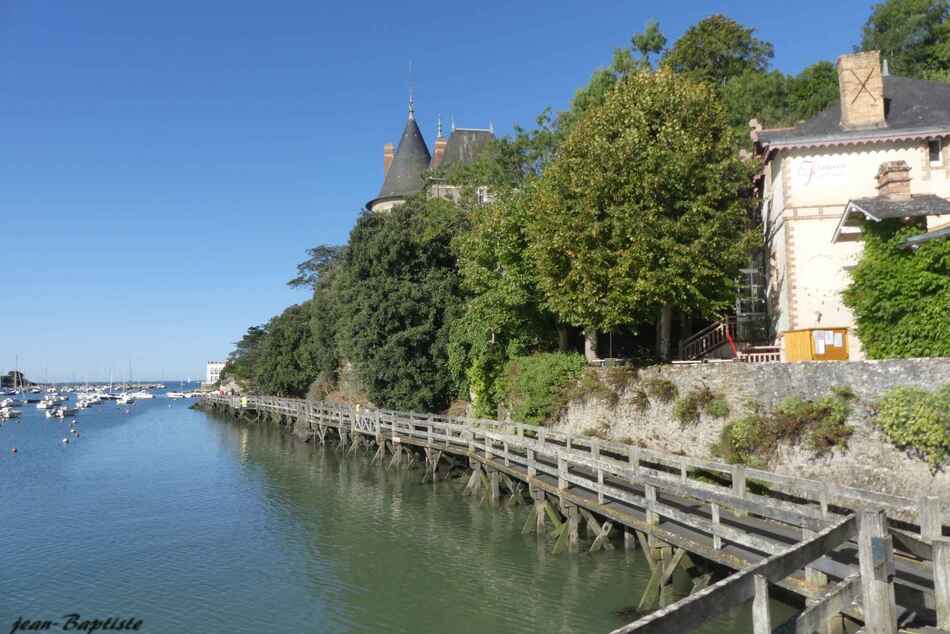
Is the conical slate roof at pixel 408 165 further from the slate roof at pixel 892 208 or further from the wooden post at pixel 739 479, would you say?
the wooden post at pixel 739 479

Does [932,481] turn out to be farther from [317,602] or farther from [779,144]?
[779,144]

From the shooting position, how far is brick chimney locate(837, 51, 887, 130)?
2123cm

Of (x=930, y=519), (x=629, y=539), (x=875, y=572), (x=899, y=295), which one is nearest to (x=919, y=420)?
(x=899, y=295)

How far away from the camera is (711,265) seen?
63.8 ft

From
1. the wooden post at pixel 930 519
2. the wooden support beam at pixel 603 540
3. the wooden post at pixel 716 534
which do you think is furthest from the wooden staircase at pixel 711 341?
the wooden post at pixel 930 519

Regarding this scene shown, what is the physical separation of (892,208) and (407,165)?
149 ft

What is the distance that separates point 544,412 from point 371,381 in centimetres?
1364

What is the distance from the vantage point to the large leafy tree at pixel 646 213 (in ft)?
64.0

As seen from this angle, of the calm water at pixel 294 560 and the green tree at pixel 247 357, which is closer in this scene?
the calm water at pixel 294 560

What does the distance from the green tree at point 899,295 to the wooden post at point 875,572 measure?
11130 mm

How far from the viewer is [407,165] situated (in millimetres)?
57125

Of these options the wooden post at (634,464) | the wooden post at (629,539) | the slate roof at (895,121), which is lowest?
the wooden post at (629,539)

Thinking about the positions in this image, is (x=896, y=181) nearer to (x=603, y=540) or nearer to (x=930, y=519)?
(x=603, y=540)

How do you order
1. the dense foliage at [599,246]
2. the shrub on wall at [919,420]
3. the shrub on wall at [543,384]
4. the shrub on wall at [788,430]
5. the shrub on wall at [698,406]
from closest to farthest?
the shrub on wall at [919,420] → the shrub on wall at [788,430] → the shrub on wall at [698,406] → the dense foliage at [599,246] → the shrub on wall at [543,384]
